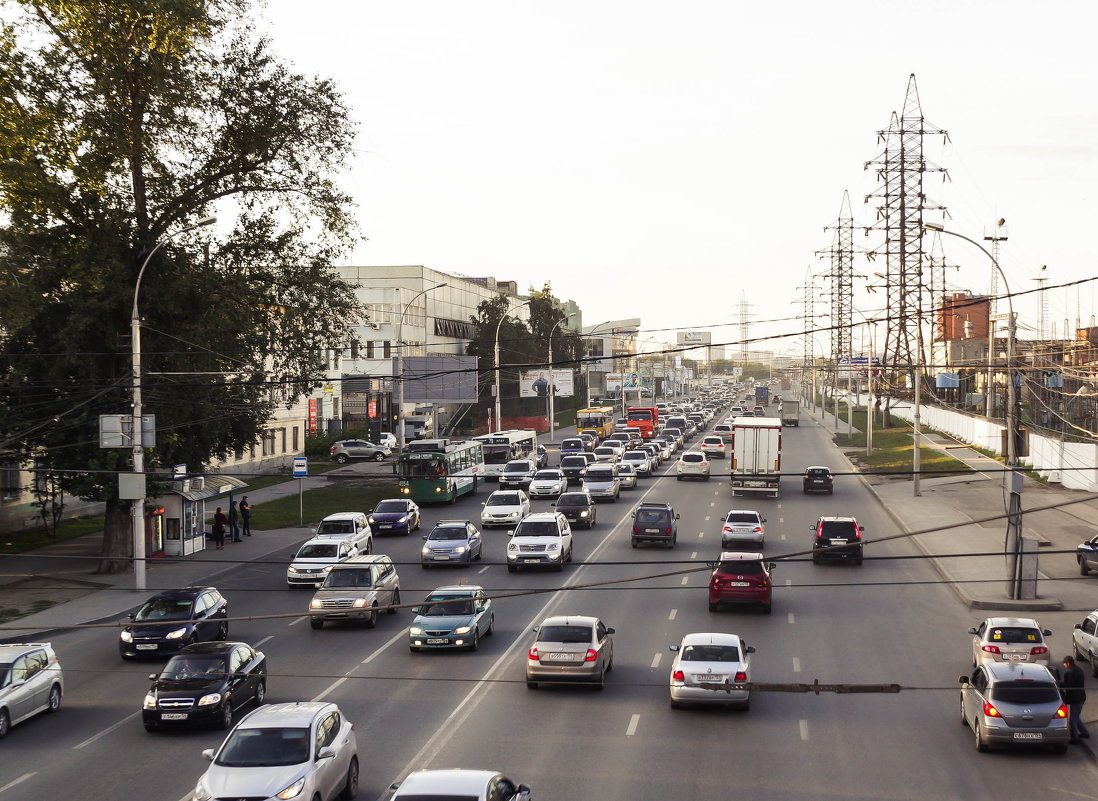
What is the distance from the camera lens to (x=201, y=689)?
58.9 ft

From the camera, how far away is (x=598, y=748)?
16688 millimetres

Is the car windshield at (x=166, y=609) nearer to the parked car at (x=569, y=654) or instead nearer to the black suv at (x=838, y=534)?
the parked car at (x=569, y=654)

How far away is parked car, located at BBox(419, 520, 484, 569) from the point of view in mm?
33938

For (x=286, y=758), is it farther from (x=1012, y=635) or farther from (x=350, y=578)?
(x=1012, y=635)

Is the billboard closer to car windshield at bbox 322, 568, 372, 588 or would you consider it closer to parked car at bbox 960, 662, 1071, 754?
car windshield at bbox 322, 568, 372, 588

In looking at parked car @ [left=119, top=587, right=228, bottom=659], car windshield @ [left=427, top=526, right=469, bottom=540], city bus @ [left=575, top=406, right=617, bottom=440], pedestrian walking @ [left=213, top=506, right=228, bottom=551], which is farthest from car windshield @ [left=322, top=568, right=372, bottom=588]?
city bus @ [left=575, top=406, right=617, bottom=440]

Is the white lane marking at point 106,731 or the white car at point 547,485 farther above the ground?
the white car at point 547,485

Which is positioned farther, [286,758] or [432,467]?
[432,467]

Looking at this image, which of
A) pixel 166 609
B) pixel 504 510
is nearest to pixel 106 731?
pixel 166 609

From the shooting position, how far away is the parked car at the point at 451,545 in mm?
33938

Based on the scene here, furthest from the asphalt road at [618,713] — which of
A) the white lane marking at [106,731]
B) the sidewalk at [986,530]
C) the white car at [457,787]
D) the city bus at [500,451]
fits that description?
the city bus at [500,451]

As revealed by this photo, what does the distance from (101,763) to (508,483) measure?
40.9 meters

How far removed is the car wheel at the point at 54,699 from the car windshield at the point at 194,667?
2613 millimetres

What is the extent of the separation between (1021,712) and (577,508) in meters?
26.8
